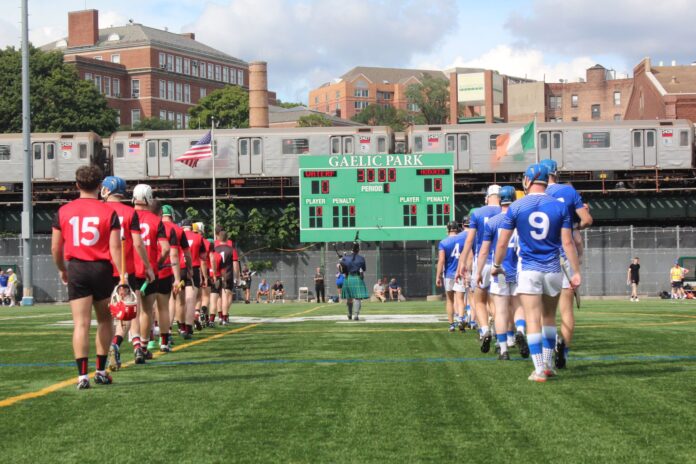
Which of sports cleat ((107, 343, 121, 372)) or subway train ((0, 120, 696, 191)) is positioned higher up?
subway train ((0, 120, 696, 191))

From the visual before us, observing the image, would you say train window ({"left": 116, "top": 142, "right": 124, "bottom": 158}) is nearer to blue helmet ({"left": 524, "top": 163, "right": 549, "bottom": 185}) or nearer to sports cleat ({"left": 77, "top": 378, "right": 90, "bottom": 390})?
sports cleat ({"left": 77, "top": 378, "right": 90, "bottom": 390})

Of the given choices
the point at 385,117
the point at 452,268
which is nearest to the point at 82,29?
the point at 385,117

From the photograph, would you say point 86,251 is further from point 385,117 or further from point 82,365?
point 385,117

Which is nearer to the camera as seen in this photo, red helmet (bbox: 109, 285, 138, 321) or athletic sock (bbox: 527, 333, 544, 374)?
red helmet (bbox: 109, 285, 138, 321)

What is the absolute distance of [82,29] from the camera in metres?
116

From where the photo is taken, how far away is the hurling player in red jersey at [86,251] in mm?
8656

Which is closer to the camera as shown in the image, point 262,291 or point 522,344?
point 522,344

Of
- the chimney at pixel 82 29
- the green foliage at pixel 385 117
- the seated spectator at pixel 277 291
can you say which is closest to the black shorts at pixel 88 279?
the seated spectator at pixel 277 291

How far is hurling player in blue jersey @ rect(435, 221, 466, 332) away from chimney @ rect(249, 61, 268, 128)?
68.1 meters

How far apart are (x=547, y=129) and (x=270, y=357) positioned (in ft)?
145

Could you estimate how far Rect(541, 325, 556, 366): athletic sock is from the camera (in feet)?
29.7

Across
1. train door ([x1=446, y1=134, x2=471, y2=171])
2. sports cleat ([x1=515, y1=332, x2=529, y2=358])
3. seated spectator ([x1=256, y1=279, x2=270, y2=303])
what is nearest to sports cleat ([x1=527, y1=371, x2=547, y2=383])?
sports cleat ([x1=515, y1=332, x2=529, y2=358])

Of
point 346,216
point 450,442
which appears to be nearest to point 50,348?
point 450,442

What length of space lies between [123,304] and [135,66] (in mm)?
112812
